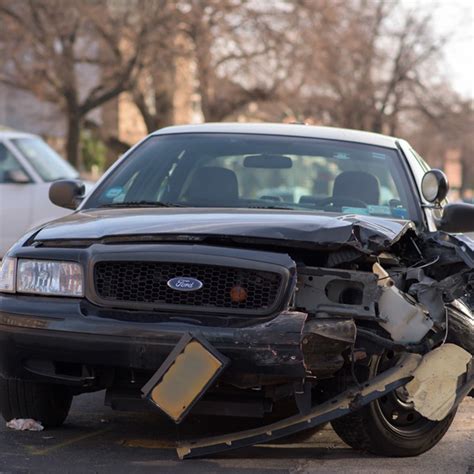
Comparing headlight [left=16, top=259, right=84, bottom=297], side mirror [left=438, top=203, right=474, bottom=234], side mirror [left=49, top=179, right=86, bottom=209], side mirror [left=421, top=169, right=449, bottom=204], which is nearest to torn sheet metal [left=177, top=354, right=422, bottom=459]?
headlight [left=16, top=259, right=84, bottom=297]

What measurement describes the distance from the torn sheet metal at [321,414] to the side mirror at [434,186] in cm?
172

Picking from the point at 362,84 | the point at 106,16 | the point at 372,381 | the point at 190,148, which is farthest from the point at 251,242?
the point at 362,84

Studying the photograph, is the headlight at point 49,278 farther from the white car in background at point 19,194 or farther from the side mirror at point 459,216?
the white car in background at point 19,194

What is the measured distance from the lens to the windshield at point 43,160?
1370 centimetres

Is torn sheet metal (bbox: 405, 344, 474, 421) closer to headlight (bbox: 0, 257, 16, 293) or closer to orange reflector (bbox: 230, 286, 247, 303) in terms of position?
orange reflector (bbox: 230, 286, 247, 303)

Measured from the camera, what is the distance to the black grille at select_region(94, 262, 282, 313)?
15.3ft

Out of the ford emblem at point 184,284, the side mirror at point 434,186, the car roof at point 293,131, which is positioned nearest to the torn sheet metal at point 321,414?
the ford emblem at point 184,284

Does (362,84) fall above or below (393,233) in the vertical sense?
below

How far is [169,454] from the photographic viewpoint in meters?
5.11

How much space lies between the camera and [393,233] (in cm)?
493

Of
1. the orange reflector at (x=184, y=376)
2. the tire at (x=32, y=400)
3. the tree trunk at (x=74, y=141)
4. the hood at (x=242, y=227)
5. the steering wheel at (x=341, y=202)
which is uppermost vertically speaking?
the hood at (x=242, y=227)

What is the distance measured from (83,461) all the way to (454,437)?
6.29ft

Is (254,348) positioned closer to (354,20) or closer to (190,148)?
(190,148)

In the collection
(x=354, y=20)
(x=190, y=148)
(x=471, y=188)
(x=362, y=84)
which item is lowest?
(x=471, y=188)
